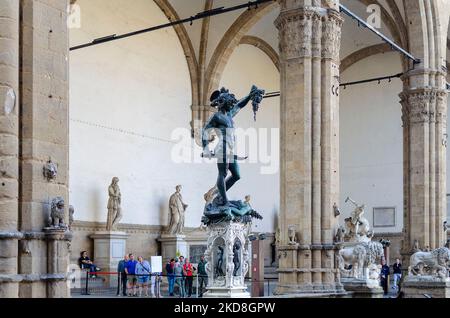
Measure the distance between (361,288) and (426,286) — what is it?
244cm

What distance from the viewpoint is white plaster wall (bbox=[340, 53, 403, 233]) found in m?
31.9

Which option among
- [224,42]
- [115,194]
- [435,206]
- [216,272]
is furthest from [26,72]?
[224,42]

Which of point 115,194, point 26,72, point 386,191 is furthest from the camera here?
point 386,191

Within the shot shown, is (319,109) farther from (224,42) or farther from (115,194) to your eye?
(224,42)

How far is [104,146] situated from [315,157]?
9157 millimetres

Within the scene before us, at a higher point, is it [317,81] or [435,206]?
[317,81]

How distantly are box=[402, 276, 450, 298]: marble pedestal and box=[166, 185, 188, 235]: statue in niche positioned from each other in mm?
8213

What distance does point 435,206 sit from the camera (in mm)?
23312

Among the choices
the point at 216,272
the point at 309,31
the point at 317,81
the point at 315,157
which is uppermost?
the point at 309,31

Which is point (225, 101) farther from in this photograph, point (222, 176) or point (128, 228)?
point (128, 228)

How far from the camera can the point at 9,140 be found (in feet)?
26.0

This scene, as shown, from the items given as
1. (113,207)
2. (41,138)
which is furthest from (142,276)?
(41,138)

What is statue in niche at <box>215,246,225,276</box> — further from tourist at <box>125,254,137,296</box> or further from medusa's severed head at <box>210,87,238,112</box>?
tourist at <box>125,254,137,296</box>

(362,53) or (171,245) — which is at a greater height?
(362,53)
